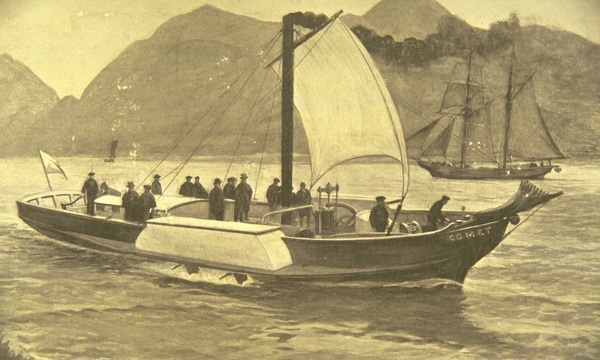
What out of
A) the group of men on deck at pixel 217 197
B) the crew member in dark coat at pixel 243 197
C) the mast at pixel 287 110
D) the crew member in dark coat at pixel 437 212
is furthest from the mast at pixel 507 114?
the crew member in dark coat at pixel 243 197

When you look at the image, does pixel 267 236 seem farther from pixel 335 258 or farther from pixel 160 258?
pixel 160 258

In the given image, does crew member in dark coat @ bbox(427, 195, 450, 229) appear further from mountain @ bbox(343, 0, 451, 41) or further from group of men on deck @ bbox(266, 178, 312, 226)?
mountain @ bbox(343, 0, 451, 41)

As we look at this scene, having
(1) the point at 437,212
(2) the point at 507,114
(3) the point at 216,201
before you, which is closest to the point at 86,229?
(3) the point at 216,201

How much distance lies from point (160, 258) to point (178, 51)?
1.62 m

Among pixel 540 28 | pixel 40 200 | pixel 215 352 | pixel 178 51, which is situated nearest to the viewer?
pixel 215 352

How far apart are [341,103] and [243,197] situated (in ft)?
3.60

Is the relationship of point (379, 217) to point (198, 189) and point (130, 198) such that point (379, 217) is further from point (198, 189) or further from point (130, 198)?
point (130, 198)

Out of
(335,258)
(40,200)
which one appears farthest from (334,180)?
(40,200)

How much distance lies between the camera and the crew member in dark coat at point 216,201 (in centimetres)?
488

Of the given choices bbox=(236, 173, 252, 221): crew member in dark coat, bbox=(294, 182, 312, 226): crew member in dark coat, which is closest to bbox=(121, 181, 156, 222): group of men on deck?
bbox=(236, 173, 252, 221): crew member in dark coat

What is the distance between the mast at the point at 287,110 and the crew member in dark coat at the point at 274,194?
7cm

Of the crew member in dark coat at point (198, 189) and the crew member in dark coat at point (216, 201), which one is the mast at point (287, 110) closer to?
the crew member in dark coat at point (216, 201)

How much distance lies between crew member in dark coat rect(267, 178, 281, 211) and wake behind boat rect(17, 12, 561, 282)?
0.05 m

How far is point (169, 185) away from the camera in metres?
4.82
